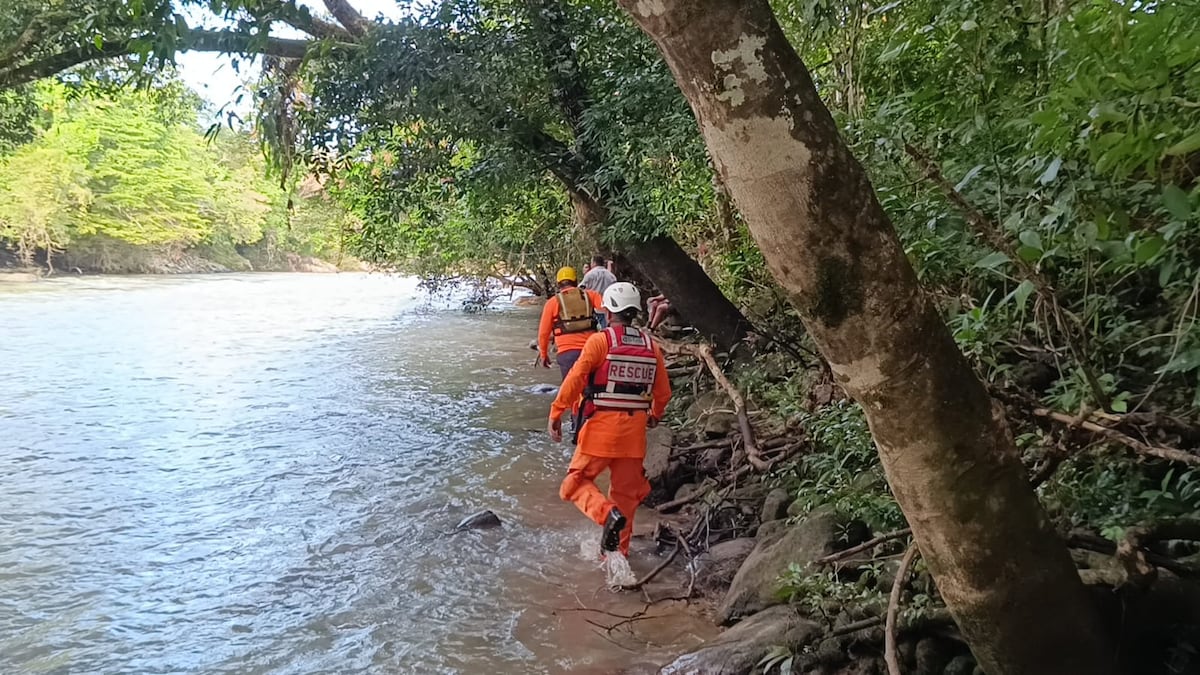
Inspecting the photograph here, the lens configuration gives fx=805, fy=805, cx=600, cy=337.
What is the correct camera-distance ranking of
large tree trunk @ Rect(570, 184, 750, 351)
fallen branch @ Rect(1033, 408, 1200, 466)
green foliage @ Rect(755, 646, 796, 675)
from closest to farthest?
fallen branch @ Rect(1033, 408, 1200, 466) < green foliage @ Rect(755, 646, 796, 675) < large tree trunk @ Rect(570, 184, 750, 351)

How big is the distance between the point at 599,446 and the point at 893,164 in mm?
2516

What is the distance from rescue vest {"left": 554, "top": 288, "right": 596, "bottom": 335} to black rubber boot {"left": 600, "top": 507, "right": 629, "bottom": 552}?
325cm

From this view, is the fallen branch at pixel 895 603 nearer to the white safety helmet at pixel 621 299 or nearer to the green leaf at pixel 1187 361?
the green leaf at pixel 1187 361

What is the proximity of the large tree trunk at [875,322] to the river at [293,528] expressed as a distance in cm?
219

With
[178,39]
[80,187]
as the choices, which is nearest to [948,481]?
[178,39]

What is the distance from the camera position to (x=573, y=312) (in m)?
8.15

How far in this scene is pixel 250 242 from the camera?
52.5 m

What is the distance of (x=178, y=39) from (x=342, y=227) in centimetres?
1083

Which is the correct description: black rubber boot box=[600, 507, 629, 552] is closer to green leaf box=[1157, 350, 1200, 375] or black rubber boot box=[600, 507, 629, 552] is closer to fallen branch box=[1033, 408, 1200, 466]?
fallen branch box=[1033, 408, 1200, 466]

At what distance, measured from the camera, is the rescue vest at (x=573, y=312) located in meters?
8.12

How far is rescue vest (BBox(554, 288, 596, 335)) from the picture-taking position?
8.12 m

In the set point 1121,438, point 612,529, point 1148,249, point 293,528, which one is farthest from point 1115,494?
point 293,528

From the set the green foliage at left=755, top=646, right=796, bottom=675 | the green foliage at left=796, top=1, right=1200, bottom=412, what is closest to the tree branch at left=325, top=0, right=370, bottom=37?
the green foliage at left=796, top=1, right=1200, bottom=412

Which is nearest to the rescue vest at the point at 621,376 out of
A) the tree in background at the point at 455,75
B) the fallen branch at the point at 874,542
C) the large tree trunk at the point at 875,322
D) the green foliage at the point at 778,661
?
the fallen branch at the point at 874,542
